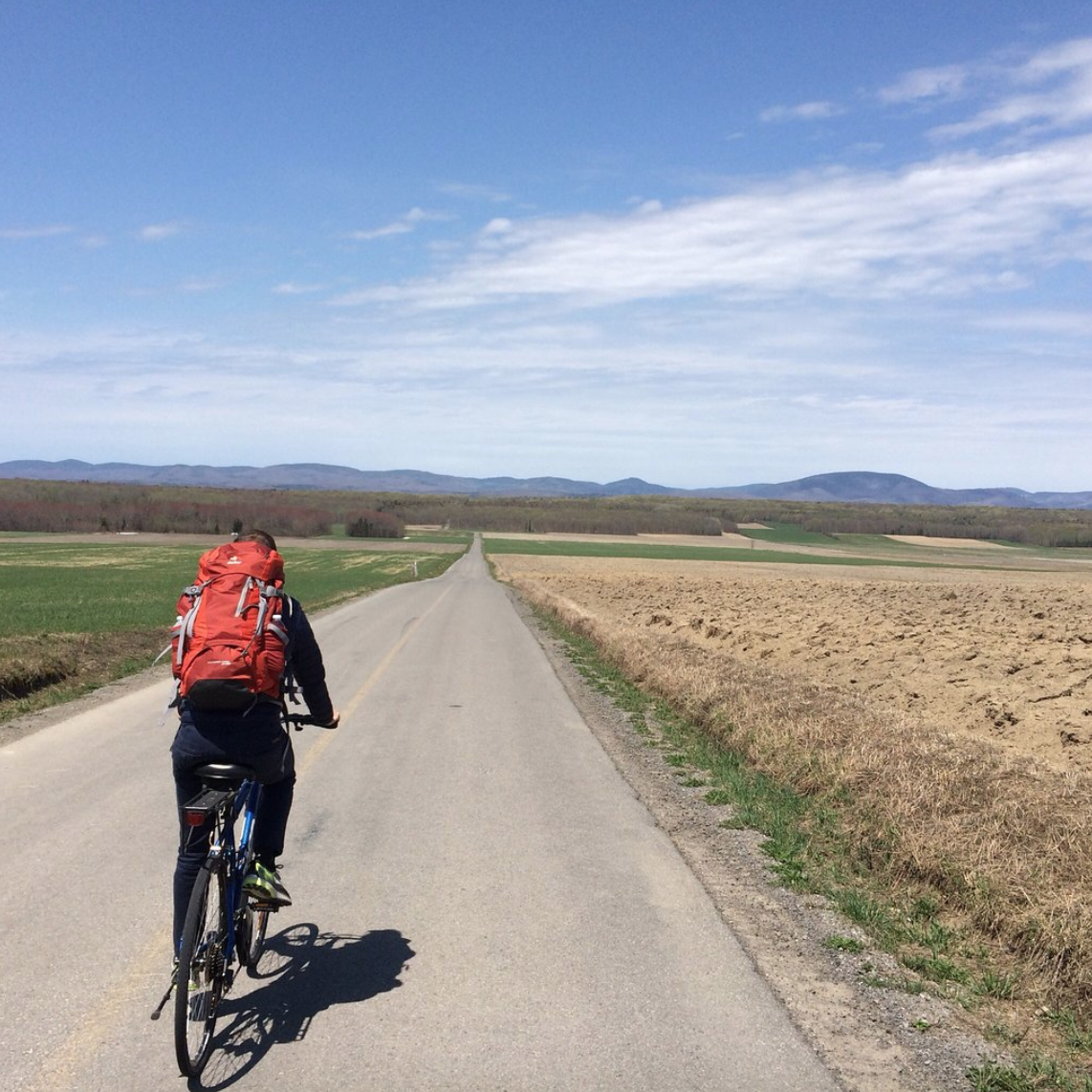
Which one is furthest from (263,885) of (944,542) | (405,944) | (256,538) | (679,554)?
(944,542)

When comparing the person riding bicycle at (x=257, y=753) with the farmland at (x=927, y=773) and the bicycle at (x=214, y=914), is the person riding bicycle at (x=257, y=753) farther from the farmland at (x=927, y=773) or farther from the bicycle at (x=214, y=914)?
the farmland at (x=927, y=773)

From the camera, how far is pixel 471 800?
894cm

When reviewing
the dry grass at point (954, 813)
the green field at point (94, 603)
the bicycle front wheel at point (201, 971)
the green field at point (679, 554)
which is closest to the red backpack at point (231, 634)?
the bicycle front wheel at point (201, 971)

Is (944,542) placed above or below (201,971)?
below

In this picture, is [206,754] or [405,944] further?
[405,944]

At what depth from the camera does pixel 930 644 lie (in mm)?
21562

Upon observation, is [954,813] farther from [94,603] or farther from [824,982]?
[94,603]

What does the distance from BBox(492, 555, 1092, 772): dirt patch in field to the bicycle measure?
9.41m

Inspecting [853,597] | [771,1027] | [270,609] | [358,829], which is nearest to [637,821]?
[358,829]

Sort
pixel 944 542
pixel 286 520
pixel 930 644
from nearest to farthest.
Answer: pixel 930 644 < pixel 286 520 < pixel 944 542

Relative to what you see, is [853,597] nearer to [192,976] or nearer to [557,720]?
[557,720]

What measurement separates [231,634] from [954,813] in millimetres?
5819

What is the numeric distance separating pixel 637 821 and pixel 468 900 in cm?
254

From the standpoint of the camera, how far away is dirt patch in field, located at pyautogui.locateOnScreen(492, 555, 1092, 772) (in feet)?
46.5
